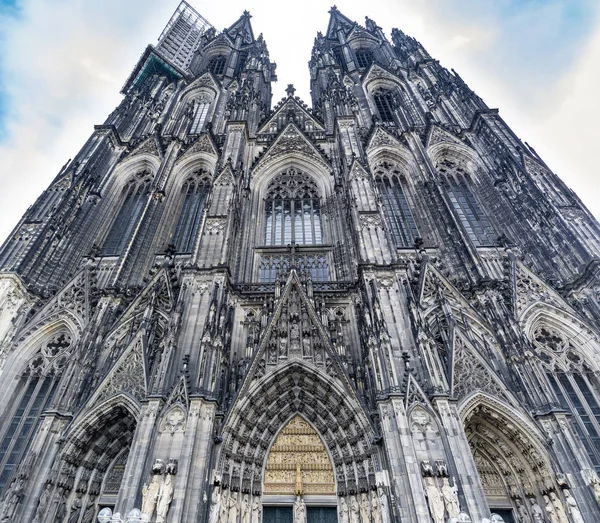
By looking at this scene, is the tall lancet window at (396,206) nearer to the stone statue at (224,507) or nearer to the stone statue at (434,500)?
the stone statue at (434,500)

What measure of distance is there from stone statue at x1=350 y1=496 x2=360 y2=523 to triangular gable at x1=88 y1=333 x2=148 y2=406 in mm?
6429

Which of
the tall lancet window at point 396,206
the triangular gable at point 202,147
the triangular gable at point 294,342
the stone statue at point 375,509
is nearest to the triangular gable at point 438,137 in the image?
the tall lancet window at point 396,206

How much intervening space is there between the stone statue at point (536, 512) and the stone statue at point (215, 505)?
8.19m

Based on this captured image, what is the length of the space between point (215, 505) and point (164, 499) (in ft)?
4.48

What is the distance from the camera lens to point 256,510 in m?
10.8

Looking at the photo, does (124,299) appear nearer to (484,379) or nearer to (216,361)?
(216,361)

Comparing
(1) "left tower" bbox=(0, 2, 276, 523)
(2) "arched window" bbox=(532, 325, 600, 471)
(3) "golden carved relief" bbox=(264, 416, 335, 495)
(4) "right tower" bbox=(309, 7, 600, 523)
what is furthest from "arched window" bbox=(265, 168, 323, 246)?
A: (2) "arched window" bbox=(532, 325, 600, 471)

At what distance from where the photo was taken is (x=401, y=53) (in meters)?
31.0

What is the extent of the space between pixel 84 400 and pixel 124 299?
3903 mm

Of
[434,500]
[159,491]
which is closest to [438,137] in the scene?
[434,500]

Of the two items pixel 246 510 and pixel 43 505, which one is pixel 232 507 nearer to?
pixel 246 510

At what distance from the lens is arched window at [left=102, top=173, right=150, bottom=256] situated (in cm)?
1771

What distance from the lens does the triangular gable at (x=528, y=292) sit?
1419cm

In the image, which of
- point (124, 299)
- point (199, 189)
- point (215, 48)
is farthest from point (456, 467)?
point (215, 48)
